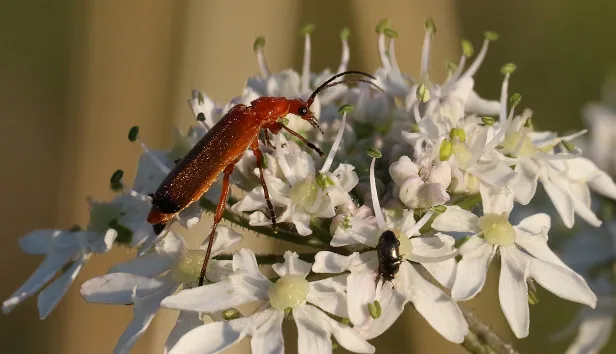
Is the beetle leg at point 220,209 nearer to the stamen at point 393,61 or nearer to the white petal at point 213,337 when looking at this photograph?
the white petal at point 213,337

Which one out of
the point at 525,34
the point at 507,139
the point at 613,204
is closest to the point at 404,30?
the point at 525,34

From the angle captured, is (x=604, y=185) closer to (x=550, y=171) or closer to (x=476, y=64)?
(x=550, y=171)

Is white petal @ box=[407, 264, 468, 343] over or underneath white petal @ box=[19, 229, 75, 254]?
over

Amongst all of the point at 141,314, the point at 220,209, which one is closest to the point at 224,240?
the point at 220,209

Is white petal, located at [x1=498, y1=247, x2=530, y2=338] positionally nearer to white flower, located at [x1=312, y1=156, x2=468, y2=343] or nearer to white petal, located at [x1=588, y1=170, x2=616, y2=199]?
white flower, located at [x1=312, y1=156, x2=468, y2=343]

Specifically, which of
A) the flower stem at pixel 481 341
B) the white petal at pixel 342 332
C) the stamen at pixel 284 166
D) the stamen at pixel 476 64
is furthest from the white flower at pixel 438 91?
the white petal at pixel 342 332

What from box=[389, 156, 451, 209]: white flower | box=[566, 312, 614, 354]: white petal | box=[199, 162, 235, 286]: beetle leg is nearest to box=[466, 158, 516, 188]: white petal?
box=[389, 156, 451, 209]: white flower
